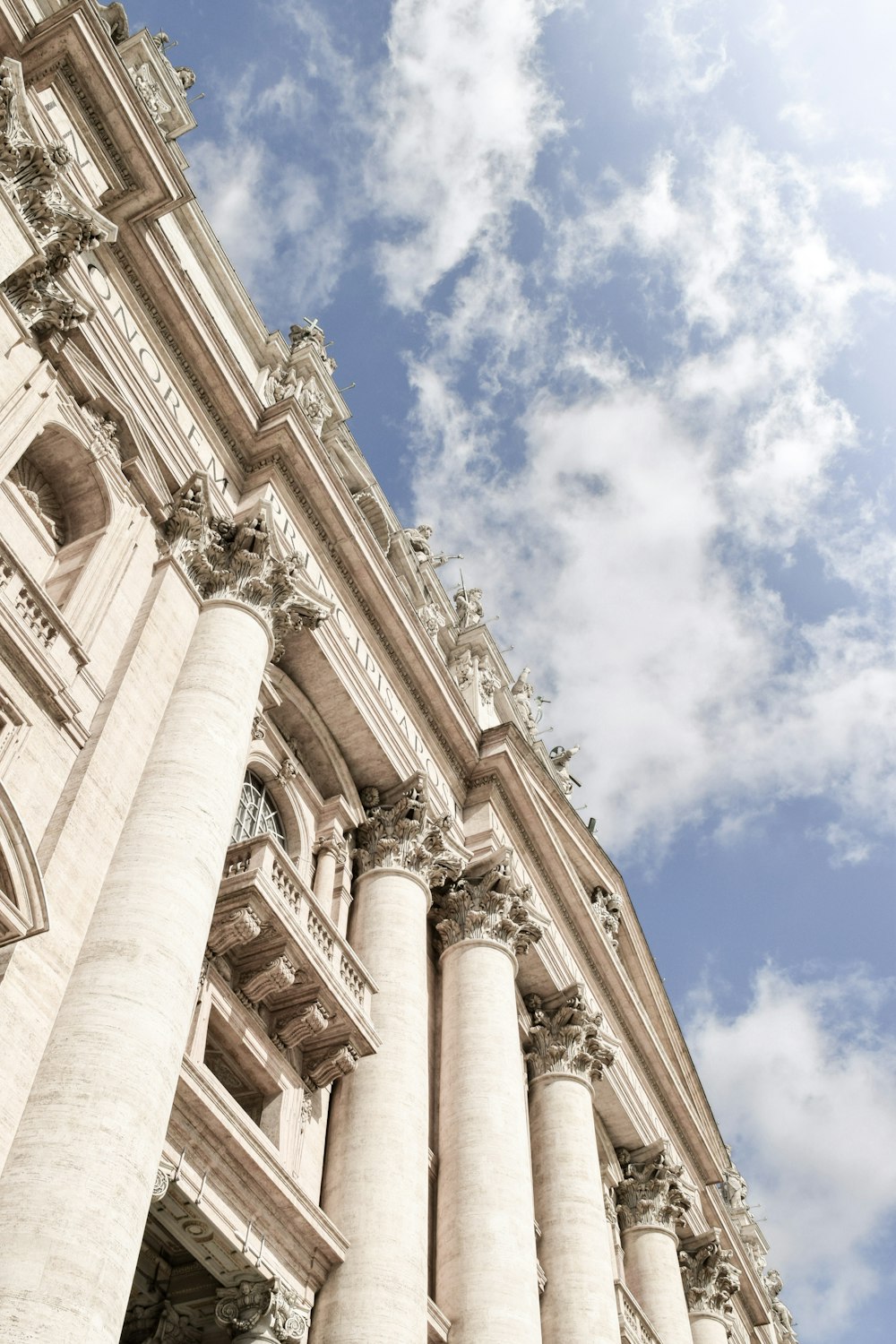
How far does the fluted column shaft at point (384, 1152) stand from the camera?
54.2ft

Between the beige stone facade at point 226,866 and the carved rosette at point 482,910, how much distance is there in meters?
0.08

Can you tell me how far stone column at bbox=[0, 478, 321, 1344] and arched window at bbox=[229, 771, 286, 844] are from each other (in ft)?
11.4

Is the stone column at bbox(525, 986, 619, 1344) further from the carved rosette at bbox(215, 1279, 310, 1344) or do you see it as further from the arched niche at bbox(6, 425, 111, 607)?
the arched niche at bbox(6, 425, 111, 607)

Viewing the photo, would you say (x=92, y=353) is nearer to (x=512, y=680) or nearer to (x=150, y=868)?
(x=150, y=868)

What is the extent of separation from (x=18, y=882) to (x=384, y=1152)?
28.5 ft

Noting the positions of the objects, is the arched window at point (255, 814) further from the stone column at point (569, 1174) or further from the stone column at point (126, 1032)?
the stone column at point (569, 1174)

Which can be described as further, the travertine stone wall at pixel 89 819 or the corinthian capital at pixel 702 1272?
the corinthian capital at pixel 702 1272

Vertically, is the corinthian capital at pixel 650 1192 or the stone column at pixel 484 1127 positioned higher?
the corinthian capital at pixel 650 1192

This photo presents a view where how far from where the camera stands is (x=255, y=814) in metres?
22.0

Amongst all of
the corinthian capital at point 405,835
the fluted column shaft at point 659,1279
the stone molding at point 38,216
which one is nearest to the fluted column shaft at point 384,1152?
the corinthian capital at point 405,835

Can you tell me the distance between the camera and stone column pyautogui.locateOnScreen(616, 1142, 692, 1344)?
30984mm

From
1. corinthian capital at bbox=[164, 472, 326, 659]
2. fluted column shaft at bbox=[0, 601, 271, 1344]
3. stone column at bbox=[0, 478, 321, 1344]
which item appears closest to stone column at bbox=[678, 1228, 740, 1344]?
corinthian capital at bbox=[164, 472, 326, 659]

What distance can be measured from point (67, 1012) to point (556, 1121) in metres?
17.0

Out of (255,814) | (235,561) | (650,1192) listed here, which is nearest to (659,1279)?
(650,1192)
